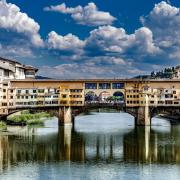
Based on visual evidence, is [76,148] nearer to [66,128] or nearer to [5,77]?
[66,128]

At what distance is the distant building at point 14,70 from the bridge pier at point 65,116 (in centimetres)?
1184

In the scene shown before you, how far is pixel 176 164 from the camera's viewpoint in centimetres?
4441

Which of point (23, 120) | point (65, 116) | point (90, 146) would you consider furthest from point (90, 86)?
point (90, 146)

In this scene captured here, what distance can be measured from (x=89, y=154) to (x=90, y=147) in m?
5.60

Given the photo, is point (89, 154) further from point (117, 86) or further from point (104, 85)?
point (104, 85)

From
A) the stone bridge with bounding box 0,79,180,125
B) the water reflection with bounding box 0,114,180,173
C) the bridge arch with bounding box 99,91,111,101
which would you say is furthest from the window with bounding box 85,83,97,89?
the water reflection with bounding box 0,114,180,173

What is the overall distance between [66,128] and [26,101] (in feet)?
33.2

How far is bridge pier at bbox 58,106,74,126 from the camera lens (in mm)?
80750

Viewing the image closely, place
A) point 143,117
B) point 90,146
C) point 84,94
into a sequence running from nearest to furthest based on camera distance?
point 90,146 < point 143,117 < point 84,94

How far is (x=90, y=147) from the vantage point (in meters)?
56.4

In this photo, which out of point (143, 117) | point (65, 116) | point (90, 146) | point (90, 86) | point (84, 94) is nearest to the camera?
point (90, 146)

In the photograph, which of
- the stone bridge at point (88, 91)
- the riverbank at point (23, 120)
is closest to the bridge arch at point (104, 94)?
the stone bridge at point (88, 91)

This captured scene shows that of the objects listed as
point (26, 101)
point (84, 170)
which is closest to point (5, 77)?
point (26, 101)

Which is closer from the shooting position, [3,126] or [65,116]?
[3,126]
